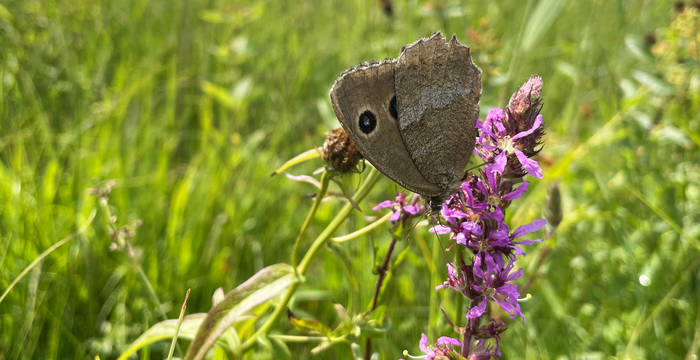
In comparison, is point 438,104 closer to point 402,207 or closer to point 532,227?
point 402,207

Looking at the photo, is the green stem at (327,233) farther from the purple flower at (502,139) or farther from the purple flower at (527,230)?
the purple flower at (527,230)

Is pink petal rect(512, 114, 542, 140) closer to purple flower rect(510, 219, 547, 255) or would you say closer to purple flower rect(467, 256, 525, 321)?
purple flower rect(510, 219, 547, 255)

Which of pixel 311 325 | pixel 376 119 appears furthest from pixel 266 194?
pixel 376 119

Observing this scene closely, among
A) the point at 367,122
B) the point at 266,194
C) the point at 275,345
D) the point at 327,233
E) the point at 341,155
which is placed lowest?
the point at 275,345

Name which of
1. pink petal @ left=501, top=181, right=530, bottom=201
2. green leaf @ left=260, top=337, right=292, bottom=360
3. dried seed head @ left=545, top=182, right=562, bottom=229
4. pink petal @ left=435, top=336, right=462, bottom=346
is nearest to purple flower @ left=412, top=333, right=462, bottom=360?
pink petal @ left=435, top=336, right=462, bottom=346

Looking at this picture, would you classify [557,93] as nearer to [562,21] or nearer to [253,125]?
[562,21]

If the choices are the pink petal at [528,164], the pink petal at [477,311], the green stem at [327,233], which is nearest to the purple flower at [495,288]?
the pink petal at [477,311]

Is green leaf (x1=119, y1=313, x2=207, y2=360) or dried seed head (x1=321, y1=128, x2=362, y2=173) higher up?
dried seed head (x1=321, y1=128, x2=362, y2=173)
